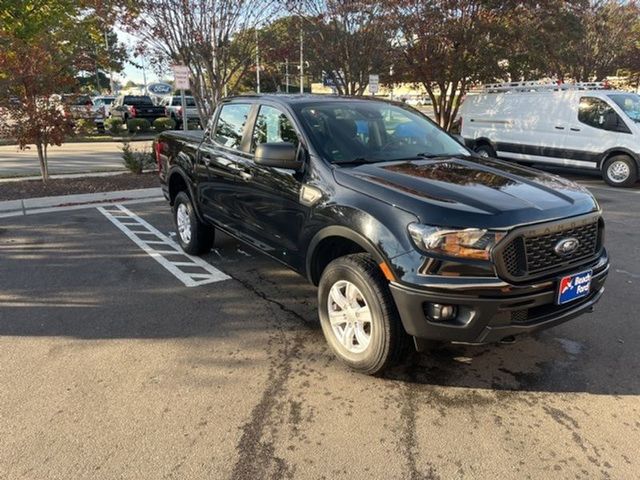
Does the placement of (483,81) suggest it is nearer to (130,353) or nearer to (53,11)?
(53,11)

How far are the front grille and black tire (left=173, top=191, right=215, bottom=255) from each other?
3.63m

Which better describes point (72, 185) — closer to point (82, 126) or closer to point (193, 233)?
point (82, 126)

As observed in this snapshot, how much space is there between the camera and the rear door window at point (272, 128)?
405cm

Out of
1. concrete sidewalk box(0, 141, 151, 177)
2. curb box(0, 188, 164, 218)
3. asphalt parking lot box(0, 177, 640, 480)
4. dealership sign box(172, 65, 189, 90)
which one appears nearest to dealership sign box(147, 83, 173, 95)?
concrete sidewalk box(0, 141, 151, 177)

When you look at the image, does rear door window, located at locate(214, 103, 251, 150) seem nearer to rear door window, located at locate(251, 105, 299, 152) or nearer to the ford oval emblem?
rear door window, located at locate(251, 105, 299, 152)

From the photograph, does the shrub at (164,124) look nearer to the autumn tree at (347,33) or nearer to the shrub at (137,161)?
the autumn tree at (347,33)

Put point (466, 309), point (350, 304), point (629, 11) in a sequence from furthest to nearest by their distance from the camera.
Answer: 1. point (629, 11)
2. point (350, 304)
3. point (466, 309)

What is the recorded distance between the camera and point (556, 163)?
12172mm

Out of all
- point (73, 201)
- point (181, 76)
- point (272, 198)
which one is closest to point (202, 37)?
point (181, 76)

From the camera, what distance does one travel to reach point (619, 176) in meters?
11.0

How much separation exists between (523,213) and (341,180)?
117 cm

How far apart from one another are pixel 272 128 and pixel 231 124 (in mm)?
860

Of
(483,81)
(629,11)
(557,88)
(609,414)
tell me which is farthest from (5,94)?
(629,11)

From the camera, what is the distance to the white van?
10852mm
